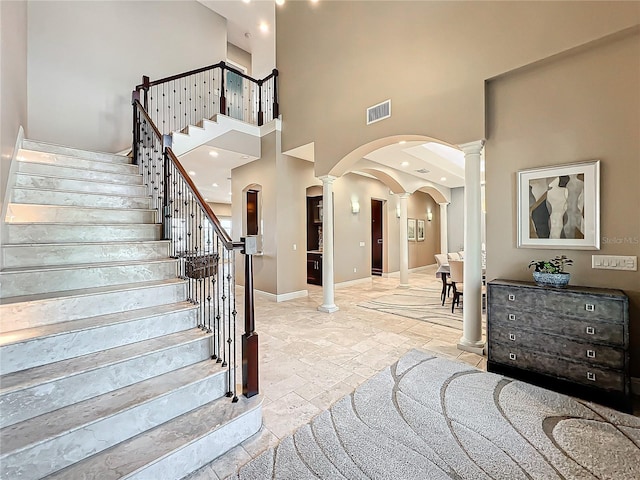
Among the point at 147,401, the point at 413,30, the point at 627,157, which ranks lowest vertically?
the point at 147,401

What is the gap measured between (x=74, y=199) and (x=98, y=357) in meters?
2.06

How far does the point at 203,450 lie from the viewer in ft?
5.57

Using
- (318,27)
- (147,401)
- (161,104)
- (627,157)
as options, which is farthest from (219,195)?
(627,157)

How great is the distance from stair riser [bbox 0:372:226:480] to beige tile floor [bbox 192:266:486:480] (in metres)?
0.41

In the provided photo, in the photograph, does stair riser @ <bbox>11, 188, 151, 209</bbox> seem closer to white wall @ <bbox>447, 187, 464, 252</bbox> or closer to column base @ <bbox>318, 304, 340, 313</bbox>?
column base @ <bbox>318, 304, 340, 313</bbox>

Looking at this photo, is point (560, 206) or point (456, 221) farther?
point (456, 221)

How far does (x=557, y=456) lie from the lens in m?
1.79

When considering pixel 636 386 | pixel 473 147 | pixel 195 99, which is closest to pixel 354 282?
pixel 473 147

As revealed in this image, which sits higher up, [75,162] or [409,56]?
[409,56]

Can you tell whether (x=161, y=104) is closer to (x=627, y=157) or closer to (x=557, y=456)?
(x=627, y=157)

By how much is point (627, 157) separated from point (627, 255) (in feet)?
2.90

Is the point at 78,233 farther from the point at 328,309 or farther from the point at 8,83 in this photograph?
the point at 328,309

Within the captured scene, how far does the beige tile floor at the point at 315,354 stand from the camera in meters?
2.10

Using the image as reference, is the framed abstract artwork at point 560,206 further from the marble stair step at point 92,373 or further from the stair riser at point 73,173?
the stair riser at point 73,173
